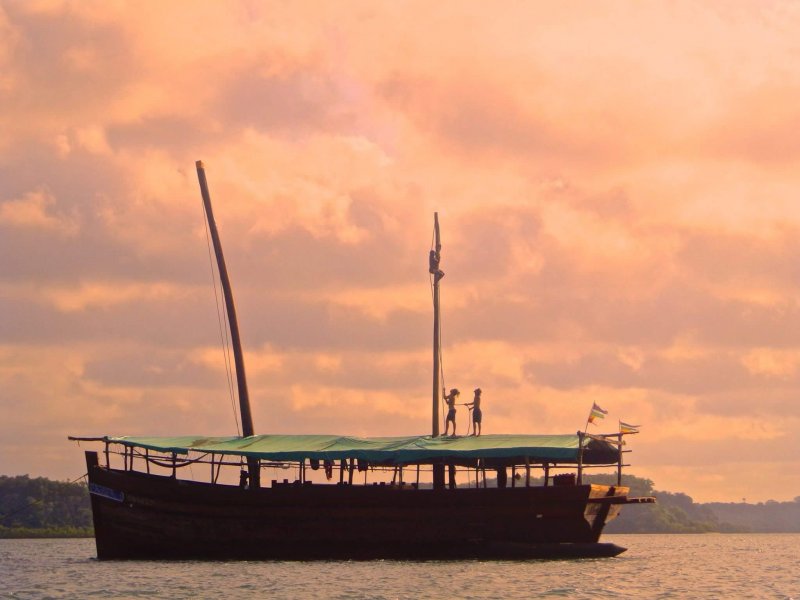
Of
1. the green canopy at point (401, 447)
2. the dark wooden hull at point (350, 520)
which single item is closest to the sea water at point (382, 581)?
the dark wooden hull at point (350, 520)

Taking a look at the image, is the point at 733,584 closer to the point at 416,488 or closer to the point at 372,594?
the point at 416,488

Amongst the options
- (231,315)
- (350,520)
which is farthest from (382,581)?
(231,315)

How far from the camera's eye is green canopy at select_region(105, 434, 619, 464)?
40.7m

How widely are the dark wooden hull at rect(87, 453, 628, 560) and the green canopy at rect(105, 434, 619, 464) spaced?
39.8 inches

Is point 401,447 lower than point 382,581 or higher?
higher

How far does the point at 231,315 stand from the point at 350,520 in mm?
9511

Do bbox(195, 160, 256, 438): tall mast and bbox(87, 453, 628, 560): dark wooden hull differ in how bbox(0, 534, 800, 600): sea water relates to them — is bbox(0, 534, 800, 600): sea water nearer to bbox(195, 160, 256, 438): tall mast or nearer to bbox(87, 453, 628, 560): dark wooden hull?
bbox(87, 453, 628, 560): dark wooden hull

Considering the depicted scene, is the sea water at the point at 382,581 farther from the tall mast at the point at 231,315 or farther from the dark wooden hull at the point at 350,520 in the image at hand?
the tall mast at the point at 231,315

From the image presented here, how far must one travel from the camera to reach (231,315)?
47.0 m

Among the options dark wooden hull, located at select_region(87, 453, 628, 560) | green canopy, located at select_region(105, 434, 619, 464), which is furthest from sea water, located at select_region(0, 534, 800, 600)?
green canopy, located at select_region(105, 434, 619, 464)

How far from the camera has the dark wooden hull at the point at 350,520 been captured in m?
41.0

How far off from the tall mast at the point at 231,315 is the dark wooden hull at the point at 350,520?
4.39 m

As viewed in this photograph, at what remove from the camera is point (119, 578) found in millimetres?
38531

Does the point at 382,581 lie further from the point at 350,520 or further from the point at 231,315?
the point at 231,315
